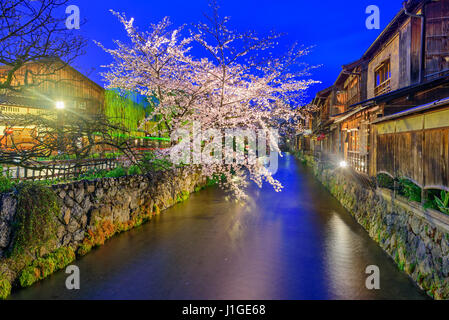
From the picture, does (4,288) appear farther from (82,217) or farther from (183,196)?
(183,196)

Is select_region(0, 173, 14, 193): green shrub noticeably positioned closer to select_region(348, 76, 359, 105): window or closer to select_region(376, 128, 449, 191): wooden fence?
select_region(376, 128, 449, 191): wooden fence

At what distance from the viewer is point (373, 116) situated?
1363 centimetres

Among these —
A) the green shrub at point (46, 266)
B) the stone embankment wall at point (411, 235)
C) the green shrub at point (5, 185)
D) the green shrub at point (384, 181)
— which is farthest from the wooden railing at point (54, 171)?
the green shrub at point (384, 181)

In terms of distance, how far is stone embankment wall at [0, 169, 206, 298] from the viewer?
236 inches

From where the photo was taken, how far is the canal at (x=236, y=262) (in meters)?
6.39

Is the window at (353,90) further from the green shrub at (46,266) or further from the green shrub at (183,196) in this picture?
the green shrub at (46,266)

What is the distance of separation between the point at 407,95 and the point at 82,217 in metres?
12.8

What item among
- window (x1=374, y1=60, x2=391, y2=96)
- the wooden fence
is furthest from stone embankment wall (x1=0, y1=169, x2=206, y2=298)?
window (x1=374, y1=60, x2=391, y2=96)

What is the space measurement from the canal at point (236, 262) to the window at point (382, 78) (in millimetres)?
7300

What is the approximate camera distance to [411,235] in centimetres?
673

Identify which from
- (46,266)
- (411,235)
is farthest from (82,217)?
(411,235)

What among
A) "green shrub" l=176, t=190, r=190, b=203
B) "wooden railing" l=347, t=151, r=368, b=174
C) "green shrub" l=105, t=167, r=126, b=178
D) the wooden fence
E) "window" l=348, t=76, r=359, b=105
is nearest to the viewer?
the wooden fence

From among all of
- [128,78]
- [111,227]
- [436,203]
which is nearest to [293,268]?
[436,203]

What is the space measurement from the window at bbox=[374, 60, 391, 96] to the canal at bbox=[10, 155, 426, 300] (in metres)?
7.30
